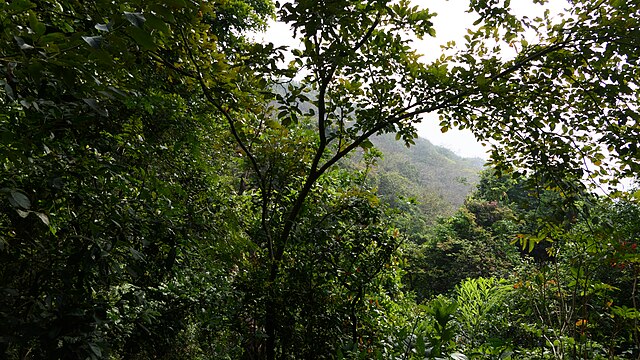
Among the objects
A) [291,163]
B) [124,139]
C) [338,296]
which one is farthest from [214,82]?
[338,296]

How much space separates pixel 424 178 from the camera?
159ft

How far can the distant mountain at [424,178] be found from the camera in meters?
29.3

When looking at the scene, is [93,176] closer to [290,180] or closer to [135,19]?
[135,19]

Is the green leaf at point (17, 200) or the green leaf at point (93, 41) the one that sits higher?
the green leaf at point (93, 41)

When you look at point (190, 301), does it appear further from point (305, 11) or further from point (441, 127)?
point (441, 127)

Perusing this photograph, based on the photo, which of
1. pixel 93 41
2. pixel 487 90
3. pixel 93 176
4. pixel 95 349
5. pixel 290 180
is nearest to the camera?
pixel 93 41

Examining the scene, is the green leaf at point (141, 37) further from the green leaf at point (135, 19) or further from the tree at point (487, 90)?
the tree at point (487, 90)

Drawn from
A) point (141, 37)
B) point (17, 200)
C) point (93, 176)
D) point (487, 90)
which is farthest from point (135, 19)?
point (487, 90)

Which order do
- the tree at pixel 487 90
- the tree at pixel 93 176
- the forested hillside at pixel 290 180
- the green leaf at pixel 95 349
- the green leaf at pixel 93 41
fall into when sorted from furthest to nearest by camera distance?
the tree at pixel 487 90 → the forested hillside at pixel 290 180 → the green leaf at pixel 95 349 → the tree at pixel 93 176 → the green leaf at pixel 93 41

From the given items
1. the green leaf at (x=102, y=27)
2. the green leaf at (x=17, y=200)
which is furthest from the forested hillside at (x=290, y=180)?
the green leaf at (x=102, y=27)

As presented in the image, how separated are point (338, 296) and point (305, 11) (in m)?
1.79

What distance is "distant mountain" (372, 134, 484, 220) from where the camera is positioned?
2930 centimetres

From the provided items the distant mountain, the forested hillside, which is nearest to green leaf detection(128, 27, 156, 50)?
the forested hillside

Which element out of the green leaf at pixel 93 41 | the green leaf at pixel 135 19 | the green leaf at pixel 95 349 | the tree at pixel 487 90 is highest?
the tree at pixel 487 90
